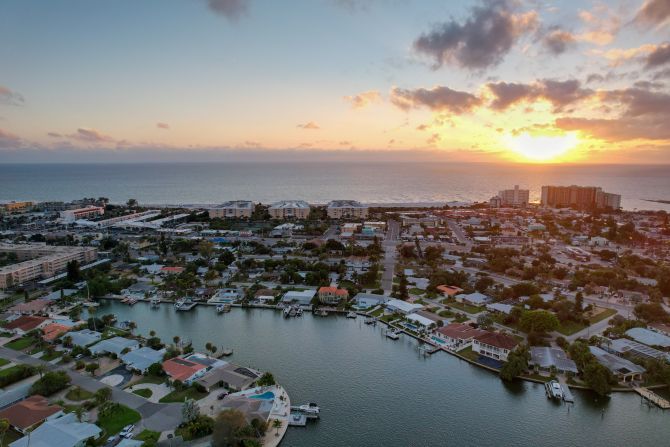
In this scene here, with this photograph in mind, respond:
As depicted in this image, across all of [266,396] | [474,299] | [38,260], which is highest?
[38,260]

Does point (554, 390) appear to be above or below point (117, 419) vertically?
above

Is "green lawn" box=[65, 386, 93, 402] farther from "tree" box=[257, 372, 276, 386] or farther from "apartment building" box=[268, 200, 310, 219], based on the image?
"apartment building" box=[268, 200, 310, 219]

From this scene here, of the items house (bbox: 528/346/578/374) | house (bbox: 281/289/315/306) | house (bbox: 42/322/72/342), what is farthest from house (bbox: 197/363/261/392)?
house (bbox: 528/346/578/374)

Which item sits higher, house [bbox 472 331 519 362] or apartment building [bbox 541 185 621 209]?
apartment building [bbox 541 185 621 209]

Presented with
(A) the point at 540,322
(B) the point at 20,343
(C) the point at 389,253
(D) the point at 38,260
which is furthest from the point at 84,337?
(C) the point at 389,253

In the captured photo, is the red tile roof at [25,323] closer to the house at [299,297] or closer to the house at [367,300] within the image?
the house at [299,297]

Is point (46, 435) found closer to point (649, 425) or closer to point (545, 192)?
point (649, 425)

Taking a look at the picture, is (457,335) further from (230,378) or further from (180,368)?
(180,368)
